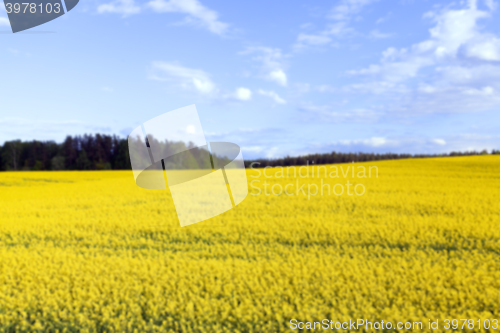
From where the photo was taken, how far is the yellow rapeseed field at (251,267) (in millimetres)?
5734

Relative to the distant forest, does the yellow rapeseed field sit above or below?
below

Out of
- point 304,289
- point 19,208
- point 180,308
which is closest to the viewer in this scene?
point 180,308

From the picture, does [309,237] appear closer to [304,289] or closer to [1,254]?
[304,289]

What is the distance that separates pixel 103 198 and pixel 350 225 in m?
14.6

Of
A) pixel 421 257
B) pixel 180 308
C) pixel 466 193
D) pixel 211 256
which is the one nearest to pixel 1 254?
pixel 211 256

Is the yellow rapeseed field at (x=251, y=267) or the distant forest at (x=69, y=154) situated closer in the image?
the yellow rapeseed field at (x=251, y=267)

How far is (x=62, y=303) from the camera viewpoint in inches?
243

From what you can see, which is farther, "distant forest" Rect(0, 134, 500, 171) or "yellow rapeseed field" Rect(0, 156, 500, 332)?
"distant forest" Rect(0, 134, 500, 171)

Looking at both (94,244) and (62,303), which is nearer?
(62,303)

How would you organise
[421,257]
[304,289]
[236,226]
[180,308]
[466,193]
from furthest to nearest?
[466,193]
[236,226]
[421,257]
[304,289]
[180,308]

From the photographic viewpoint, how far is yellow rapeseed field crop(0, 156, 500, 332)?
573cm

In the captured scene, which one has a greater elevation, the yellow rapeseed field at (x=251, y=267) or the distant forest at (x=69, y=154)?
the distant forest at (x=69, y=154)

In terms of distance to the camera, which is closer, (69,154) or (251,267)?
(251,267)

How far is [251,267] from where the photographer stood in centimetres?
741
